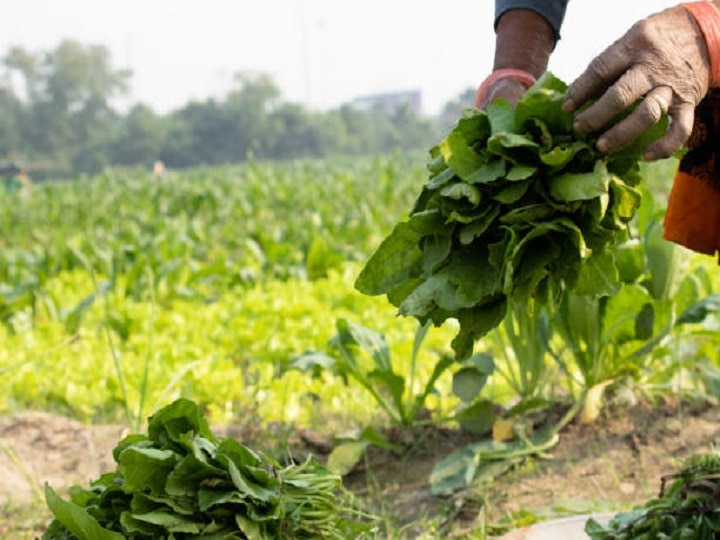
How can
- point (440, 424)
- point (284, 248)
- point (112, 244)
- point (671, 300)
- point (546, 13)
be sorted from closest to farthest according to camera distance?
point (546, 13)
point (671, 300)
point (440, 424)
point (284, 248)
point (112, 244)

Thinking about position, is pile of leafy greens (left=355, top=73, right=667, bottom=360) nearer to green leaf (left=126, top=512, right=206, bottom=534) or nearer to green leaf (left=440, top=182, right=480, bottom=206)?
green leaf (left=440, top=182, right=480, bottom=206)

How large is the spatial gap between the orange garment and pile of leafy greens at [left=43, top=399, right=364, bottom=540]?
50.9 inches

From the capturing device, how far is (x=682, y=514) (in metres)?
1.87

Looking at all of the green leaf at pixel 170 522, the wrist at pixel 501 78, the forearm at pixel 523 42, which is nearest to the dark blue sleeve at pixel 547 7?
the forearm at pixel 523 42

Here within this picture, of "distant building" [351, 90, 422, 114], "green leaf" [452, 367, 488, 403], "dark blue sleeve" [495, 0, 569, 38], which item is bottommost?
"green leaf" [452, 367, 488, 403]

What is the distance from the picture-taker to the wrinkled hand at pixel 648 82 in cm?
155

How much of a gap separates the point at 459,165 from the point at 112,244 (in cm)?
664

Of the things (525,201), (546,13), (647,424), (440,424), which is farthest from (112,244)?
(525,201)

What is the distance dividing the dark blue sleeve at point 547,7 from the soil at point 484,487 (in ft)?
4.47

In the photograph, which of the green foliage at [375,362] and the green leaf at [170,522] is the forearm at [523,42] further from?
the green leaf at [170,522]

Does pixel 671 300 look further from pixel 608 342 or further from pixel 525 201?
pixel 525 201

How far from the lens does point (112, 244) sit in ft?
25.8

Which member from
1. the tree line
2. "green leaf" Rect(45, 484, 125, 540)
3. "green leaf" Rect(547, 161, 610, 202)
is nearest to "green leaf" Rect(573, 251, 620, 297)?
"green leaf" Rect(547, 161, 610, 202)

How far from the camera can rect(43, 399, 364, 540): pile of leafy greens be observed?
63.2 inches
